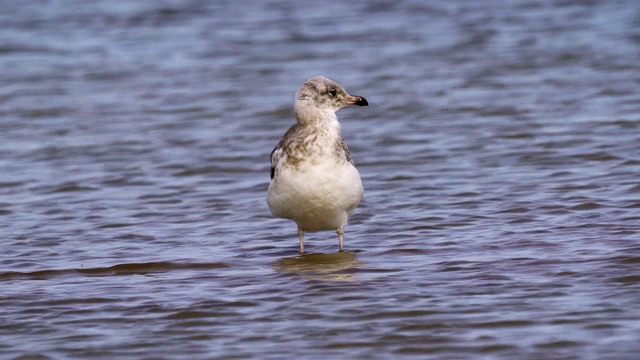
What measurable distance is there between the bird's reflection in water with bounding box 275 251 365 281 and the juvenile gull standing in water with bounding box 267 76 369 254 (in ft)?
0.70

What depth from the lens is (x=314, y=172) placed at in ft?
29.6

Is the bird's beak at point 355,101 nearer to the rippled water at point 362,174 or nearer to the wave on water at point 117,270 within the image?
the rippled water at point 362,174

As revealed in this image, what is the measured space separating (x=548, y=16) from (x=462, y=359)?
14.5 m

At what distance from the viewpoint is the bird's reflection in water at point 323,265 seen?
29.0ft

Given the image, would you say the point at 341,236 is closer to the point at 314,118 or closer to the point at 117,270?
the point at 314,118

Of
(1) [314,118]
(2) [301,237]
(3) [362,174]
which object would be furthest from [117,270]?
(3) [362,174]

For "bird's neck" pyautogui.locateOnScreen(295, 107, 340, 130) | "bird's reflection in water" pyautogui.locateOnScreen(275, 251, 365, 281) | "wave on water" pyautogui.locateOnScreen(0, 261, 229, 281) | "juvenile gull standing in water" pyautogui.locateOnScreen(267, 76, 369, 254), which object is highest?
"bird's neck" pyautogui.locateOnScreen(295, 107, 340, 130)

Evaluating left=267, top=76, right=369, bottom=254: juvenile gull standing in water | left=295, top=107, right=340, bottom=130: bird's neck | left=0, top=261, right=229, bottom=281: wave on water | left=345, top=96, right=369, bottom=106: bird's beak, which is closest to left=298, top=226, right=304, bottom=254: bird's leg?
left=267, top=76, right=369, bottom=254: juvenile gull standing in water

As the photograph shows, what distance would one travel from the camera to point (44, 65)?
18.9 metres

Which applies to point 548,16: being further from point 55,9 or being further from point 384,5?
point 55,9

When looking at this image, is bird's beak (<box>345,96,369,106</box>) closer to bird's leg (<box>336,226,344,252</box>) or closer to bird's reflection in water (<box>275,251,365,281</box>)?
bird's leg (<box>336,226,344,252</box>)

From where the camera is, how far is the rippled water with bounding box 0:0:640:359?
7492mm

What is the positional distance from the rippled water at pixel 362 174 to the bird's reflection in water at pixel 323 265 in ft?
0.12

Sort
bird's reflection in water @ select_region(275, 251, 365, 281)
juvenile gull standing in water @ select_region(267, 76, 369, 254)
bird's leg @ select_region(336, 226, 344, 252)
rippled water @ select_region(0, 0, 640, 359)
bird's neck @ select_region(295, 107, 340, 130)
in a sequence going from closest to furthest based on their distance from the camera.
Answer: rippled water @ select_region(0, 0, 640, 359) < bird's reflection in water @ select_region(275, 251, 365, 281) < juvenile gull standing in water @ select_region(267, 76, 369, 254) < bird's neck @ select_region(295, 107, 340, 130) < bird's leg @ select_region(336, 226, 344, 252)
